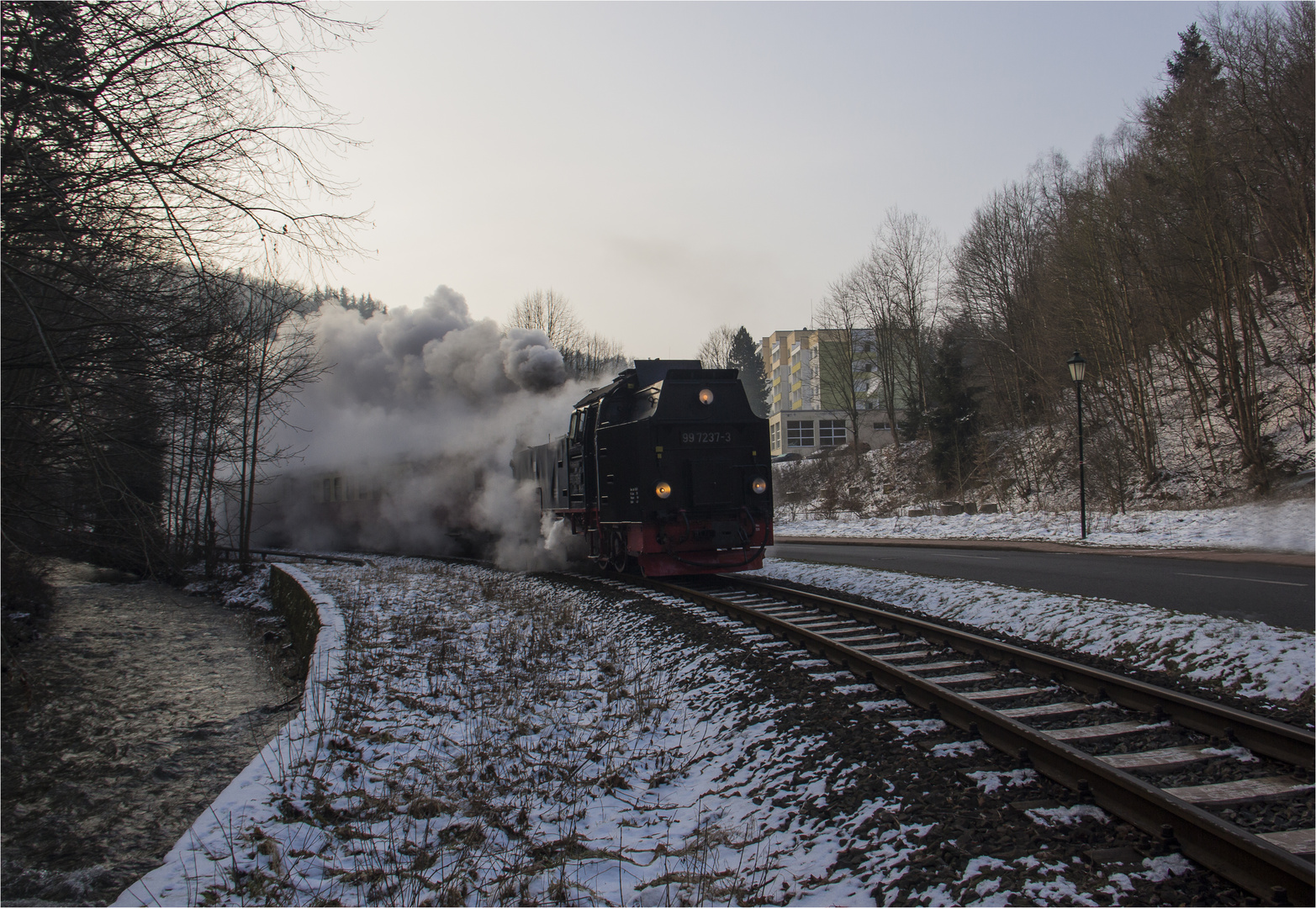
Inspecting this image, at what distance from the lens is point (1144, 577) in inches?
431

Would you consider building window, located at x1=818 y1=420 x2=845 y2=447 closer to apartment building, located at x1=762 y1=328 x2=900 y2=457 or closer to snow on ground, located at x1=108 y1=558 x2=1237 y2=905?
apartment building, located at x1=762 y1=328 x2=900 y2=457

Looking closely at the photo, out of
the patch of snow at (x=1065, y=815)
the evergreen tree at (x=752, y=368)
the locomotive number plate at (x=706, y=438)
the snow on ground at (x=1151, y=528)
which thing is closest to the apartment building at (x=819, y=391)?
the evergreen tree at (x=752, y=368)

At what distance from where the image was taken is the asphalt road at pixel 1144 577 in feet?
27.6

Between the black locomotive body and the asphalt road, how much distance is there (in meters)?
3.56

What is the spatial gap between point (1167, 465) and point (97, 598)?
29318 mm

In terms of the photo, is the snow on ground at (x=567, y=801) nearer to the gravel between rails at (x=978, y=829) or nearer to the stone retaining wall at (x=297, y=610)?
the gravel between rails at (x=978, y=829)

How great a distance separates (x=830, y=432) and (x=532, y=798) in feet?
186

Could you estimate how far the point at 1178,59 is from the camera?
3569 cm

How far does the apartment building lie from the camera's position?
4178 centimetres

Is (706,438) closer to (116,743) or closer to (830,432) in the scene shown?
(116,743)

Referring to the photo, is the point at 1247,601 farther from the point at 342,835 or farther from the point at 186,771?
the point at 186,771

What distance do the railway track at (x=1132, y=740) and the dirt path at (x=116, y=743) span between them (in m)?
5.40

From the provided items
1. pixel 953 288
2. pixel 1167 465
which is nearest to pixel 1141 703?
pixel 1167 465

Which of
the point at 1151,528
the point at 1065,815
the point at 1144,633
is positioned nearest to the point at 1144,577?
the point at 1144,633
